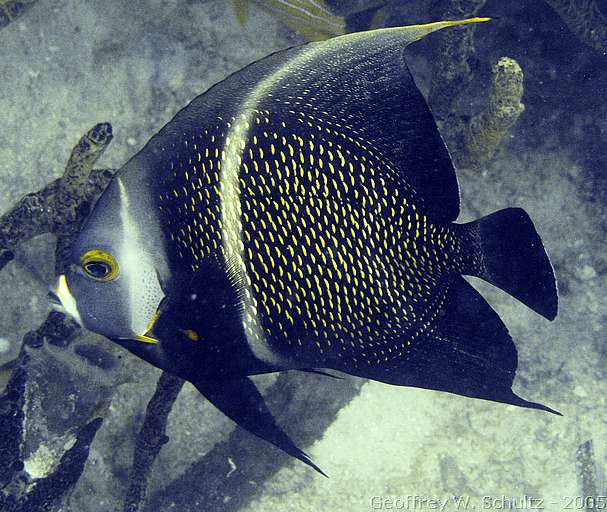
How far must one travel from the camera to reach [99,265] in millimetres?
1418

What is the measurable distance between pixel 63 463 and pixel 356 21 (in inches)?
133

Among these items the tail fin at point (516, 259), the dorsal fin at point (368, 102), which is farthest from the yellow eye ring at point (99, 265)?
the tail fin at point (516, 259)

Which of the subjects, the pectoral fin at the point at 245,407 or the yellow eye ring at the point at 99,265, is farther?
the pectoral fin at the point at 245,407

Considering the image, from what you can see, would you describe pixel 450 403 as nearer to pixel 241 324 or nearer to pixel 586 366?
pixel 586 366

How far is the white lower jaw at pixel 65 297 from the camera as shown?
4.78ft

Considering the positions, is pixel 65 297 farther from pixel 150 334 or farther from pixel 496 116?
pixel 496 116

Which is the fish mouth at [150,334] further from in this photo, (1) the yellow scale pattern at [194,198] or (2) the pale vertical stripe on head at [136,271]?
(1) the yellow scale pattern at [194,198]

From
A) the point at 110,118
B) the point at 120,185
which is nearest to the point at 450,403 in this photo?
the point at 120,185

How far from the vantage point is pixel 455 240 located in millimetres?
1488

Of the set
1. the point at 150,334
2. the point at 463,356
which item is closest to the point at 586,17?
the point at 463,356

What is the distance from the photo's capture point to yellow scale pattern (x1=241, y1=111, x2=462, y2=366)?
145 centimetres

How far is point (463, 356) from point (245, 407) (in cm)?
69

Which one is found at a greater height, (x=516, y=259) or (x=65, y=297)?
(x=65, y=297)

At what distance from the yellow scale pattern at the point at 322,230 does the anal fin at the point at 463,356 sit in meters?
0.15
